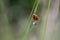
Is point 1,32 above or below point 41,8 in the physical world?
below

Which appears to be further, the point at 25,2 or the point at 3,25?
the point at 25,2

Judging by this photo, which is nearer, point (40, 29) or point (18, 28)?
point (40, 29)

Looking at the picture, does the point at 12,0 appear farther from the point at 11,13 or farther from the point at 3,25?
the point at 3,25

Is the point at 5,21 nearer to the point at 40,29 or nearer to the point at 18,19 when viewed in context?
the point at 40,29

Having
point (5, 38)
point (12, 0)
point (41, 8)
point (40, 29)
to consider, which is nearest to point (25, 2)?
point (12, 0)

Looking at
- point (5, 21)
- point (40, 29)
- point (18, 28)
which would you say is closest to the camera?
point (5, 21)

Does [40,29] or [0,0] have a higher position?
[0,0]

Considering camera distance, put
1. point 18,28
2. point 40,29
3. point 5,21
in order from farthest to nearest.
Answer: point 18,28, point 40,29, point 5,21

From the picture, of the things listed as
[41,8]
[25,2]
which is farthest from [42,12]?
[25,2]

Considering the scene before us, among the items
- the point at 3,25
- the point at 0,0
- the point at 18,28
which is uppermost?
the point at 0,0
